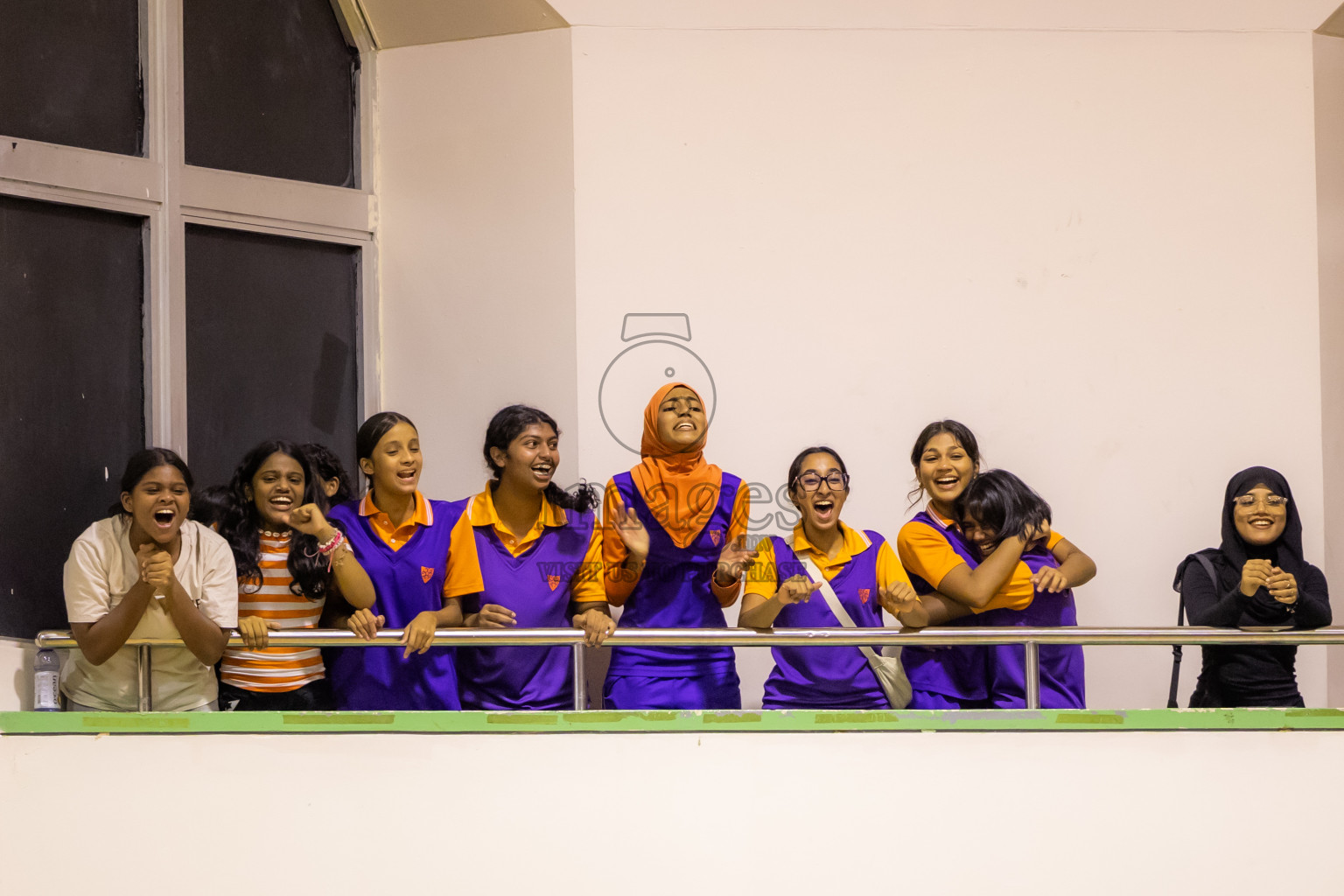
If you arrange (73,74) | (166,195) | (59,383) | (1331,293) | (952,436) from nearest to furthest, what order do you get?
(952,436)
(59,383)
(73,74)
(166,195)
(1331,293)

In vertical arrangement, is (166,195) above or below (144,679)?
above

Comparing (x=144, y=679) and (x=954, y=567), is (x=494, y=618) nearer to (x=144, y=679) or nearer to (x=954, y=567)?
(x=144, y=679)

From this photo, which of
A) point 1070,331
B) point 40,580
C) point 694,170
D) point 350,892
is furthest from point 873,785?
point 40,580

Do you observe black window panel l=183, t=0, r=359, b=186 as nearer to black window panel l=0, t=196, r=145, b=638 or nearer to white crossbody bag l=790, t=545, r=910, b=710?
black window panel l=0, t=196, r=145, b=638

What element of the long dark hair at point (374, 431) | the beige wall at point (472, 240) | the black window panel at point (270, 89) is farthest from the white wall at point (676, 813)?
the black window panel at point (270, 89)

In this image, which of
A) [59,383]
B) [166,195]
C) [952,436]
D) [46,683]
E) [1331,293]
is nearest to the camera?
[46,683]

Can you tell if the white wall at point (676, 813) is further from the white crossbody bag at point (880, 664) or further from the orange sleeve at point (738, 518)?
the orange sleeve at point (738, 518)

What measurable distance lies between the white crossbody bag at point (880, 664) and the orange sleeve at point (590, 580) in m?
0.69

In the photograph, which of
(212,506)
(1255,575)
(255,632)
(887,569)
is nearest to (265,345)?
(212,506)

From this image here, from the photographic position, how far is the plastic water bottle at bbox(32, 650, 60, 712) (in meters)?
3.90

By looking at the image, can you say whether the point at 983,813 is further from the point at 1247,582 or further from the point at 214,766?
the point at 214,766

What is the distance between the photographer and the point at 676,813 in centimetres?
381

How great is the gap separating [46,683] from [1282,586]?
401cm

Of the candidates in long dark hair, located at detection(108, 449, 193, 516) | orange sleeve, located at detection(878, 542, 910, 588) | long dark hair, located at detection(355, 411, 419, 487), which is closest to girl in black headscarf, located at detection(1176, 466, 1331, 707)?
orange sleeve, located at detection(878, 542, 910, 588)
